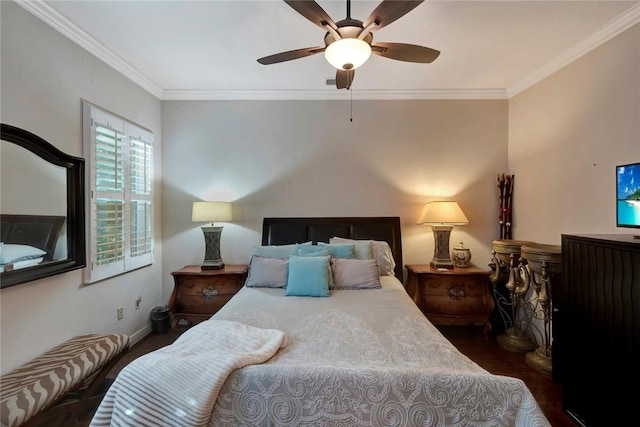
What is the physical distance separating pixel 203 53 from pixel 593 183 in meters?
3.52

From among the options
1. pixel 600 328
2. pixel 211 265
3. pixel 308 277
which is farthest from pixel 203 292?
pixel 600 328

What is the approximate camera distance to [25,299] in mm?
1902

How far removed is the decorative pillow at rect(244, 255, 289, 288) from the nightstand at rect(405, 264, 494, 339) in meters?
1.43

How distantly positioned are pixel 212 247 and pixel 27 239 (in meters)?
1.55

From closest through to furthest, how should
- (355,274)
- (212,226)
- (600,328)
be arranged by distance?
1. (600,328)
2. (355,274)
3. (212,226)

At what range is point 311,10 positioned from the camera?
1496 mm

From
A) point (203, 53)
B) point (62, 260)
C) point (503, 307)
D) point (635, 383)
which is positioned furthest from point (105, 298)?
point (503, 307)

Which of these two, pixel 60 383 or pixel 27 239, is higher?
pixel 27 239

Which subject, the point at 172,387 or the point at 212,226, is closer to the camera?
the point at 172,387

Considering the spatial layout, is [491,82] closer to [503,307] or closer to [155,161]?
[503,307]

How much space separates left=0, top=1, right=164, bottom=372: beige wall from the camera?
1814 mm

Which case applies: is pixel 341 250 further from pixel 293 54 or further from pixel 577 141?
pixel 577 141

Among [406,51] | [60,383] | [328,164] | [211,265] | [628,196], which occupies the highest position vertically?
[406,51]

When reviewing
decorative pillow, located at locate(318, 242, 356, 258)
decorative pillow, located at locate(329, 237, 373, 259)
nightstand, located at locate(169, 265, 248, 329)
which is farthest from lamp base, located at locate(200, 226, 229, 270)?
decorative pillow, located at locate(329, 237, 373, 259)
